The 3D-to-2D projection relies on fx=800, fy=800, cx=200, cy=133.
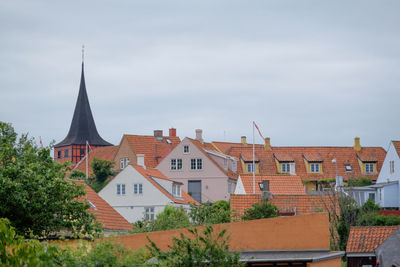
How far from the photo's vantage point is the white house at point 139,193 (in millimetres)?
67500

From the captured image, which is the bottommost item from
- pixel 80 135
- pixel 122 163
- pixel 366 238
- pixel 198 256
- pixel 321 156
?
pixel 198 256

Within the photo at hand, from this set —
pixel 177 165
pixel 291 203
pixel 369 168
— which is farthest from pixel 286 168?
pixel 291 203

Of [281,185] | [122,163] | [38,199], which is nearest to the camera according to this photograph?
[38,199]

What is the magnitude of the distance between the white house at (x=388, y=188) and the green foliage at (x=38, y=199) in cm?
4706

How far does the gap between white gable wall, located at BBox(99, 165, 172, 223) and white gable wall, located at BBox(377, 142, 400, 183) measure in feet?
82.8

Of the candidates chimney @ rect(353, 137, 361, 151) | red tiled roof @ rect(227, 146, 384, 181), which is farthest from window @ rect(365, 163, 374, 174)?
chimney @ rect(353, 137, 361, 151)

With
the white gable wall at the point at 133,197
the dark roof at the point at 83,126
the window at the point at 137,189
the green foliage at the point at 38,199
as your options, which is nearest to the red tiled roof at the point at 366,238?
the green foliage at the point at 38,199

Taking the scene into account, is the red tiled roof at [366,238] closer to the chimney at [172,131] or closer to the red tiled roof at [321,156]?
the red tiled roof at [321,156]

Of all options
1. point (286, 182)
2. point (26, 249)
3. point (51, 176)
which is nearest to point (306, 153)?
point (286, 182)

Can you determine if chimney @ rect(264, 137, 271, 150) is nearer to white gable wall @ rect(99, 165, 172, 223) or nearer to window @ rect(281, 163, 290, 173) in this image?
window @ rect(281, 163, 290, 173)

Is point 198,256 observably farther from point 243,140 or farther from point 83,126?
point 83,126

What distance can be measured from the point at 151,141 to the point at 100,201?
43.4m

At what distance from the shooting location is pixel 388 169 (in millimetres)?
81875

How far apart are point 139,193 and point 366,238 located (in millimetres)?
24947
